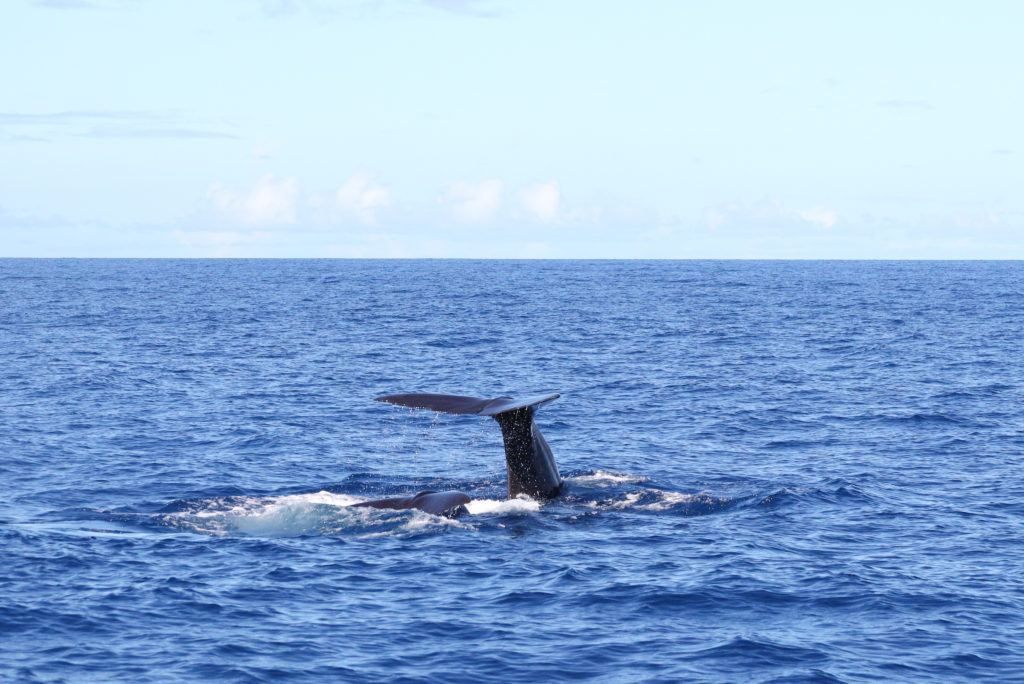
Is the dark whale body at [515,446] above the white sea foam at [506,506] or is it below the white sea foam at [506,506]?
above

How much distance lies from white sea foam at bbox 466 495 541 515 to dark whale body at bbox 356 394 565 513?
26 cm

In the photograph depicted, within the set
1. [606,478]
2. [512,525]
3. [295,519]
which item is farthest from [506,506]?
[295,519]

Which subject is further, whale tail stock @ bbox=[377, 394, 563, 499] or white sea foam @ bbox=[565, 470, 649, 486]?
white sea foam @ bbox=[565, 470, 649, 486]

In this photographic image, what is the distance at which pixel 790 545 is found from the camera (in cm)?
2305

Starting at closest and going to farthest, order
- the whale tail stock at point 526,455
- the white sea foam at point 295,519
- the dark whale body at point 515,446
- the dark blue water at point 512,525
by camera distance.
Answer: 1. the dark blue water at point 512,525
2. the white sea foam at point 295,519
3. the dark whale body at point 515,446
4. the whale tail stock at point 526,455

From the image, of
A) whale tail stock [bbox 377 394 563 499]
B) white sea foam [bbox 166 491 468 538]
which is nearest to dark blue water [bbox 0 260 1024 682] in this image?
white sea foam [bbox 166 491 468 538]

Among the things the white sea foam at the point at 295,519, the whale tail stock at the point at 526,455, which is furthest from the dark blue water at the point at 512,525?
the whale tail stock at the point at 526,455

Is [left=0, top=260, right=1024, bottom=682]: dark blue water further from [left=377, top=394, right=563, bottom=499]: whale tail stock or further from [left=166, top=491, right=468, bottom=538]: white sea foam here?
[left=377, top=394, right=563, bottom=499]: whale tail stock

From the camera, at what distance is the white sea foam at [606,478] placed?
2888 cm

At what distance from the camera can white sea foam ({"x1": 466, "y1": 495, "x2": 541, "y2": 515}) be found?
25.8 m

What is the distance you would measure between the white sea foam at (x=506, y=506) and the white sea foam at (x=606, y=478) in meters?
2.60

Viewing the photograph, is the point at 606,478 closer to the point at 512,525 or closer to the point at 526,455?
the point at 526,455

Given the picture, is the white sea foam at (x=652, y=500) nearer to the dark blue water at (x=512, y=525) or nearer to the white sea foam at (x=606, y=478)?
the dark blue water at (x=512, y=525)

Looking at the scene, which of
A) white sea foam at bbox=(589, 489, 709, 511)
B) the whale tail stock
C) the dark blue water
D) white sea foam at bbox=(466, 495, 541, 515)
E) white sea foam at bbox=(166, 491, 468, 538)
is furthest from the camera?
white sea foam at bbox=(589, 489, 709, 511)
